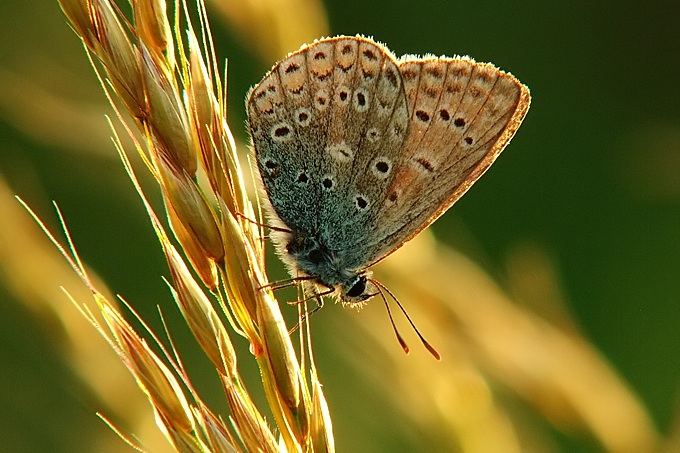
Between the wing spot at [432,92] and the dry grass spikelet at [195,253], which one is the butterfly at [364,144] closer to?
the wing spot at [432,92]

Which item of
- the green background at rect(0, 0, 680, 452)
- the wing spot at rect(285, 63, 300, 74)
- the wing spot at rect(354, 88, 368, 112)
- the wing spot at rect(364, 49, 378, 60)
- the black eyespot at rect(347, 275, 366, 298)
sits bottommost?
the green background at rect(0, 0, 680, 452)

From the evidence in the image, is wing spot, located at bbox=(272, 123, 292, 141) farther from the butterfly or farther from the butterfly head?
the butterfly head

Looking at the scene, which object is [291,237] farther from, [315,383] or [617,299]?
[617,299]

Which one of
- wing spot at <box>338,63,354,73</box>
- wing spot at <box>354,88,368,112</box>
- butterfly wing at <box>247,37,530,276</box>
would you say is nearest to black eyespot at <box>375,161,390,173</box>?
butterfly wing at <box>247,37,530,276</box>

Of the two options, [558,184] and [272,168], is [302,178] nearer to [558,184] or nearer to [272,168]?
[272,168]

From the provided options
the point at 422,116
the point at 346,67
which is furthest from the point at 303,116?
the point at 422,116

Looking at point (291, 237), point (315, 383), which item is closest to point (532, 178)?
point (291, 237)
